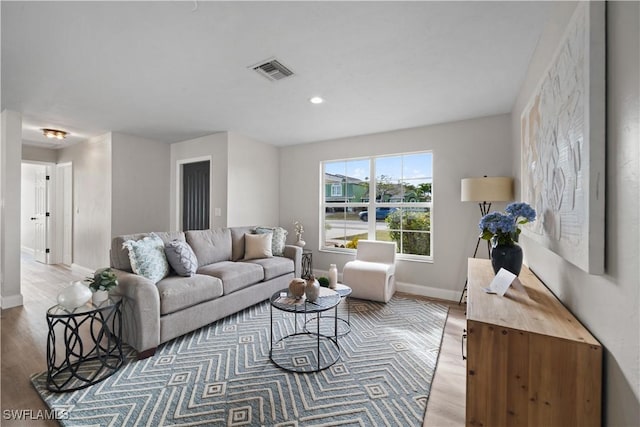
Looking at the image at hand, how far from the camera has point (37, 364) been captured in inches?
83.4

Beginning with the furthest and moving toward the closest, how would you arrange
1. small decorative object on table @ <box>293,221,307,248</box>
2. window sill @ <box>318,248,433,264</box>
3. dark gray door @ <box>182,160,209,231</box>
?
small decorative object on table @ <box>293,221,307,248</box>
dark gray door @ <box>182,160,209,231</box>
window sill @ <box>318,248,433,264</box>

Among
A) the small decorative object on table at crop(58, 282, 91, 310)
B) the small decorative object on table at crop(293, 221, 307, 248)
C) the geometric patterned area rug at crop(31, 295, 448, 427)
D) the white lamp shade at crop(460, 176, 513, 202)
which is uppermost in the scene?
the white lamp shade at crop(460, 176, 513, 202)

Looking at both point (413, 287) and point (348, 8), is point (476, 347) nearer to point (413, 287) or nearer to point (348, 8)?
point (348, 8)

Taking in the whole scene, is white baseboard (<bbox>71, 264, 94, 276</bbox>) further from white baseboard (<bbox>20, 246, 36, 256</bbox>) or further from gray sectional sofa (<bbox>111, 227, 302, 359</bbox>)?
gray sectional sofa (<bbox>111, 227, 302, 359</bbox>)

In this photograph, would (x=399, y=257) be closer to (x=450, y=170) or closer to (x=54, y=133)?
(x=450, y=170)

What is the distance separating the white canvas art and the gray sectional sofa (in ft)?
8.85

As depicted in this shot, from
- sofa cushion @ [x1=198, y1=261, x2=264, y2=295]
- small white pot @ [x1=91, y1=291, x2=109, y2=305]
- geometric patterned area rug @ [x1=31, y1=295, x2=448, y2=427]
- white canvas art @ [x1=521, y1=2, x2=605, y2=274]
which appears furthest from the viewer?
sofa cushion @ [x1=198, y1=261, x2=264, y2=295]

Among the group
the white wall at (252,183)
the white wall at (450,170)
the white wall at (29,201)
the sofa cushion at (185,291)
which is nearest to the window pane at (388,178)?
the white wall at (450,170)

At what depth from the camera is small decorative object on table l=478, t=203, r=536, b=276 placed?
1703 mm

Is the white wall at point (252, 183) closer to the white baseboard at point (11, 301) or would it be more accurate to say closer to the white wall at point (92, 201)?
the white wall at point (92, 201)

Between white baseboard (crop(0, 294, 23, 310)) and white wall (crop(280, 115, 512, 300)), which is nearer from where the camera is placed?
white baseboard (crop(0, 294, 23, 310))

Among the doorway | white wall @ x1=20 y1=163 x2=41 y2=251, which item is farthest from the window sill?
white wall @ x1=20 y1=163 x2=41 y2=251

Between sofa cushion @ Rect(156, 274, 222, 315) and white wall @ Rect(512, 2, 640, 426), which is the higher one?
white wall @ Rect(512, 2, 640, 426)

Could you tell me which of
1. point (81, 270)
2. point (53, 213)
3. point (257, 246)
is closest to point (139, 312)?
point (257, 246)
